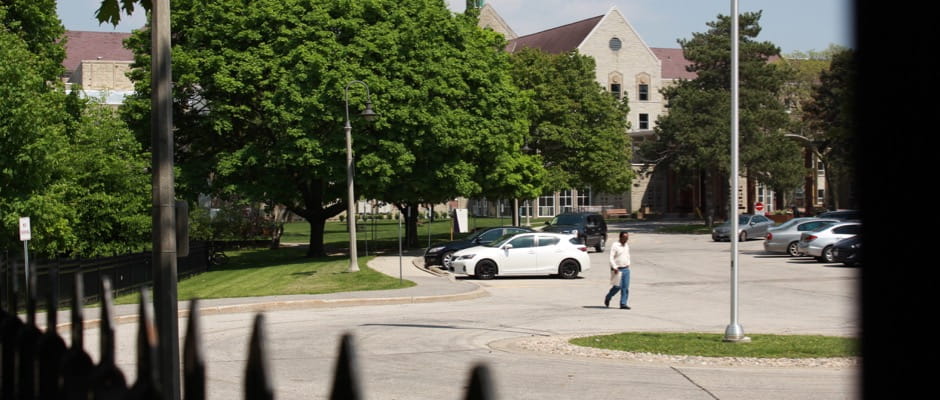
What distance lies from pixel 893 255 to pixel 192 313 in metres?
1.36

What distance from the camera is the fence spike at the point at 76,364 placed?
196 centimetres

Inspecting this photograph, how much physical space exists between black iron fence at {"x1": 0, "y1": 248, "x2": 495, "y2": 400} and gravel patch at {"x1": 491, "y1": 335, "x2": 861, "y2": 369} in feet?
35.9

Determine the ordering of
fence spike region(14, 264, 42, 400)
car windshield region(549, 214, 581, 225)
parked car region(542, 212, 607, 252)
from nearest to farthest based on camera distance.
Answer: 1. fence spike region(14, 264, 42, 400)
2. parked car region(542, 212, 607, 252)
3. car windshield region(549, 214, 581, 225)

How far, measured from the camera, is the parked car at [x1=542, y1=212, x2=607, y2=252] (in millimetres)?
45625

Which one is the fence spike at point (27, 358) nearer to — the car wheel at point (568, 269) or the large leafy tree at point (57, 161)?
the large leafy tree at point (57, 161)

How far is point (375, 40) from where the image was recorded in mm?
41094

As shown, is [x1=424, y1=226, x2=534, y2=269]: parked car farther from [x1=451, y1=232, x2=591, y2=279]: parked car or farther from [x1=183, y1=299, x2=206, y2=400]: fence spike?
[x1=183, y1=299, x2=206, y2=400]: fence spike

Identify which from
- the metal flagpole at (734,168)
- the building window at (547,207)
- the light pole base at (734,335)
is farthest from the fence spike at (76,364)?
the building window at (547,207)

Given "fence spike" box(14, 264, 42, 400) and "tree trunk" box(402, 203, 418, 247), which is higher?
"fence spike" box(14, 264, 42, 400)

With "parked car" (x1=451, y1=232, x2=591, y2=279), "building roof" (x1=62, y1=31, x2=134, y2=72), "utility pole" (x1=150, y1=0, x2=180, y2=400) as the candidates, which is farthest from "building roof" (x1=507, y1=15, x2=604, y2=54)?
"utility pole" (x1=150, y1=0, x2=180, y2=400)

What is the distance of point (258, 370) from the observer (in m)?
1.44

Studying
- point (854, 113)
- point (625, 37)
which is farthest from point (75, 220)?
point (625, 37)

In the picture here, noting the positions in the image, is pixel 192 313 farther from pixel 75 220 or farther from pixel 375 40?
pixel 375 40

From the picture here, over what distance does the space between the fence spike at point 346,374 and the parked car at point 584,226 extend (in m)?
44.1
